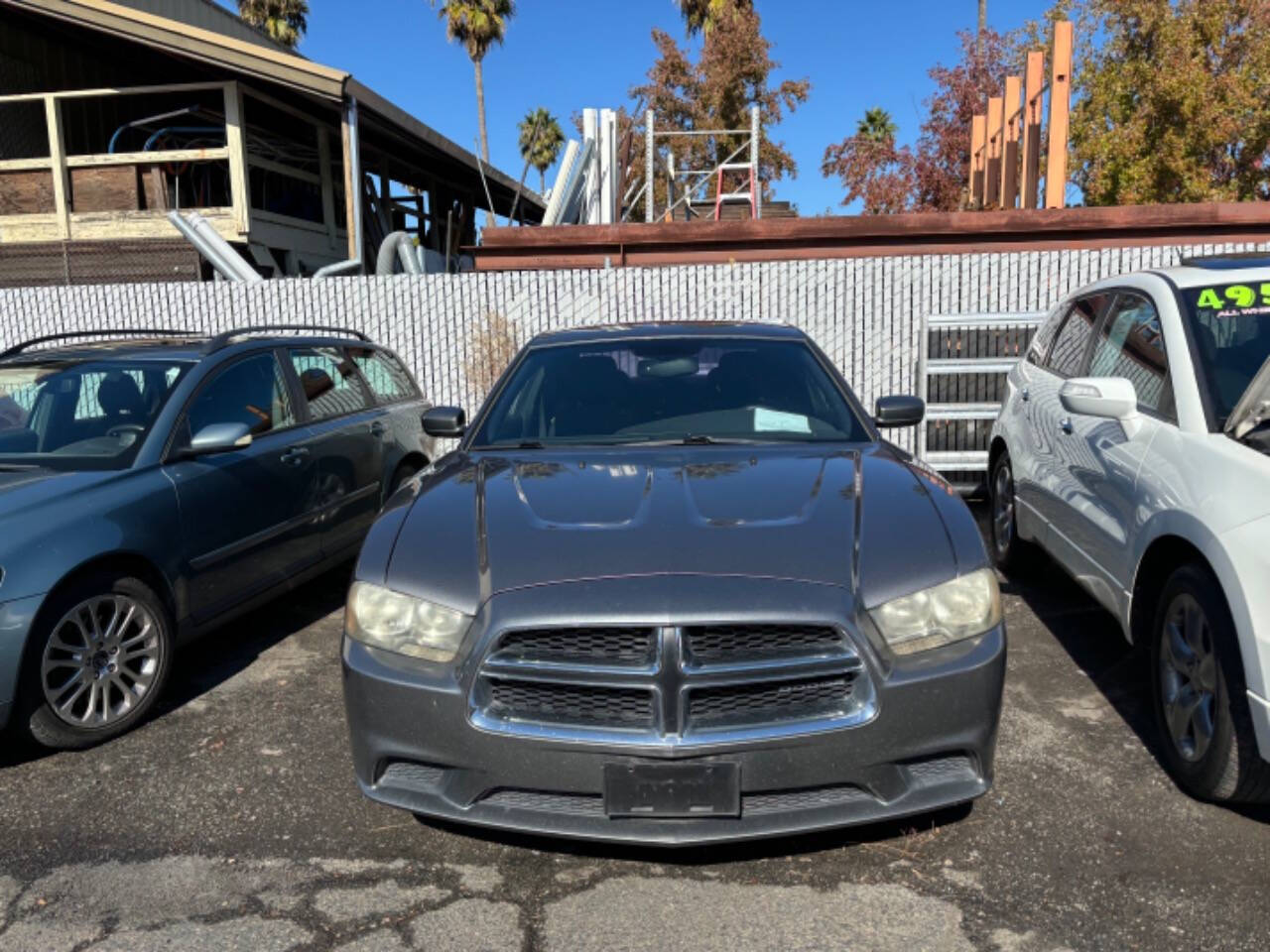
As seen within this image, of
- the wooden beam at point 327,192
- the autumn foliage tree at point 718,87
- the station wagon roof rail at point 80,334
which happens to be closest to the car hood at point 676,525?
the station wagon roof rail at point 80,334

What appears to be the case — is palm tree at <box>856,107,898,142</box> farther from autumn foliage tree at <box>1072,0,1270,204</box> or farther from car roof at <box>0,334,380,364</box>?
car roof at <box>0,334,380,364</box>

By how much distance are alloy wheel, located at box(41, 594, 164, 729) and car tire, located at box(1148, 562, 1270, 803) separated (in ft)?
12.6

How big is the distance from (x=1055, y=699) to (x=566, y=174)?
10.9 meters

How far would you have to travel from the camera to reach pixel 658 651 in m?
2.39

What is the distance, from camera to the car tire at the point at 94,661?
3.44 meters

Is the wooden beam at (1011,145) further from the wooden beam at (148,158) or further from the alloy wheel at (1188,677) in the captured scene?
the wooden beam at (148,158)

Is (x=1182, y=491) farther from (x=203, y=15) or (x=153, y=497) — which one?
(x=203, y=15)

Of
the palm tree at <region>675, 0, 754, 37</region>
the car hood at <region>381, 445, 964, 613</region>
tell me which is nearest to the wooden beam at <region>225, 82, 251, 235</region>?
the car hood at <region>381, 445, 964, 613</region>

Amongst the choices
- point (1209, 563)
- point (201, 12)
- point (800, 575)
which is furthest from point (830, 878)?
point (201, 12)

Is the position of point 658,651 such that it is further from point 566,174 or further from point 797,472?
point 566,174

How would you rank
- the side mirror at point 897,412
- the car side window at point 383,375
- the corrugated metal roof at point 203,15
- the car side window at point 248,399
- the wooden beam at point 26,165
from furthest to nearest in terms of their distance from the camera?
the corrugated metal roof at point 203,15 < the wooden beam at point 26,165 < the car side window at point 383,375 < the car side window at point 248,399 < the side mirror at point 897,412

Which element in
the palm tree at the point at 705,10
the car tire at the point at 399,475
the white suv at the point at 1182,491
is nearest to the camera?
the white suv at the point at 1182,491

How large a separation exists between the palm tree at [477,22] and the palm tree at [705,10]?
6338 mm

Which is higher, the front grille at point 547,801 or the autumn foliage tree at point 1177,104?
the autumn foliage tree at point 1177,104
